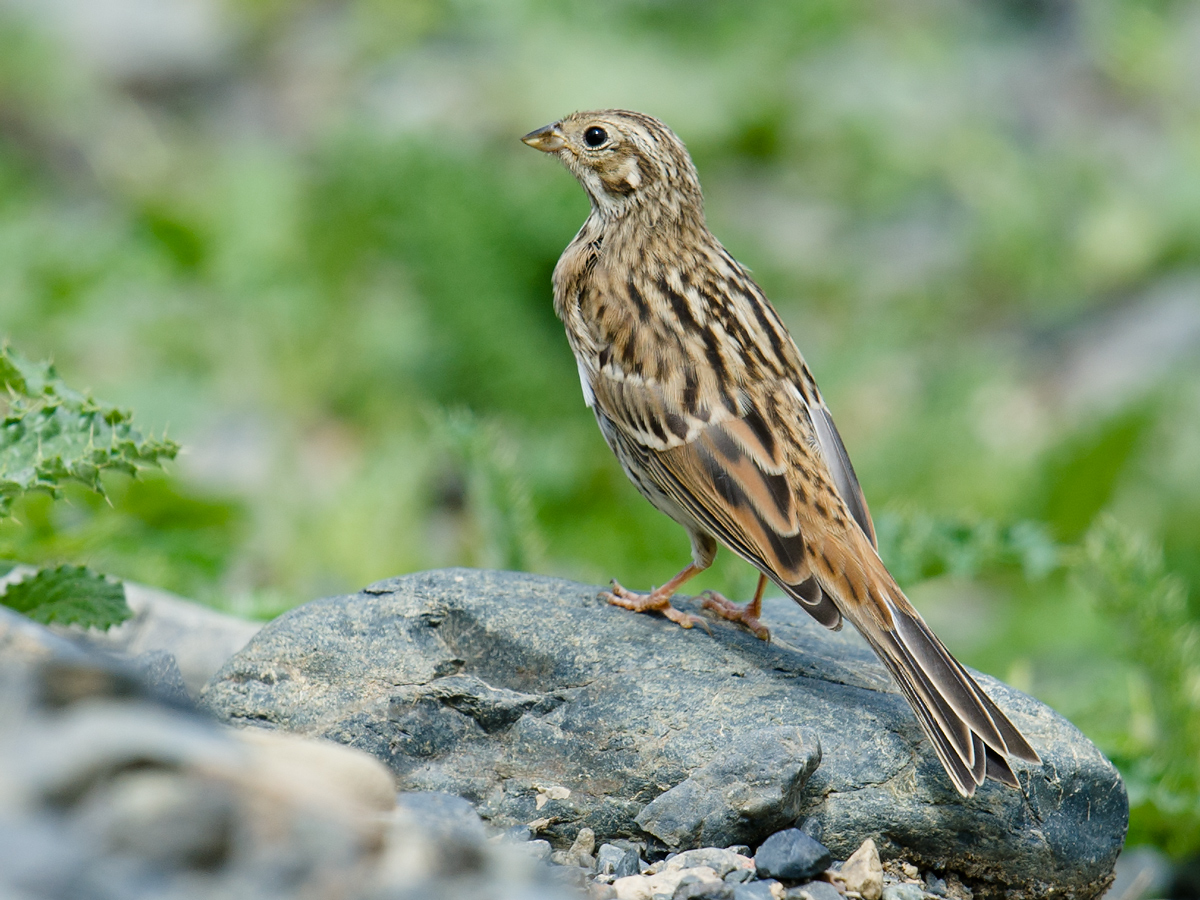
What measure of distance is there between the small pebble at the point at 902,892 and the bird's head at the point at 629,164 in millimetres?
2563

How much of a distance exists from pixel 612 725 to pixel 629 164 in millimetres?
2275

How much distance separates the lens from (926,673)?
11.6 ft

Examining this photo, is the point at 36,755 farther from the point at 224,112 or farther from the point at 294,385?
the point at 224,112

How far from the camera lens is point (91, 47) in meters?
14.4

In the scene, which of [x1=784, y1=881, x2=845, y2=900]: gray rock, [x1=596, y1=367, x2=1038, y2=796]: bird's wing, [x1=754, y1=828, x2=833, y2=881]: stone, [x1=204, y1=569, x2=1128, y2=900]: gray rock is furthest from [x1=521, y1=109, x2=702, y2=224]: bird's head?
[x1=784, y1=881, x2=845, y2=900]: gray rock

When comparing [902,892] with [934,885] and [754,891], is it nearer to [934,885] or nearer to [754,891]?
[934,885]

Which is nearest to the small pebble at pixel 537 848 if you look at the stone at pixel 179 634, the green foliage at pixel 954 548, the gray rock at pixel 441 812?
the gray rock at pixel 441 812

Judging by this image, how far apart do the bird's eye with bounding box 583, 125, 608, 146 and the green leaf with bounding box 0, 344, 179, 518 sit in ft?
6.75

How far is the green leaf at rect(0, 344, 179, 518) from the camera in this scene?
363cm

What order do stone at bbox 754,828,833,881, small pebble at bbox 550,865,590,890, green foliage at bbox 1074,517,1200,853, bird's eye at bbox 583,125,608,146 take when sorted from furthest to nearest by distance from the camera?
bird's eye at bbox 583,125,608,146, green foliage at bbox 1074,517,1200,853, stone at bbox 754,828,833,881, small pebble at bbox 550,865,590,890

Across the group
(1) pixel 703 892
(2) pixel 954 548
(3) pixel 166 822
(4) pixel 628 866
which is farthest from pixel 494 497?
(3) pixel 166 822

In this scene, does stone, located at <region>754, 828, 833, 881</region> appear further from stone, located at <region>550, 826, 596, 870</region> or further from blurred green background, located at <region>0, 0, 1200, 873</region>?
blurred green background, located at <region>0, 0, 1200, 873</region>

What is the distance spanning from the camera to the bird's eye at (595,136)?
5039 mm

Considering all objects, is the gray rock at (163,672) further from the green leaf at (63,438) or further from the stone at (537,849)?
the stone at (537,849)
